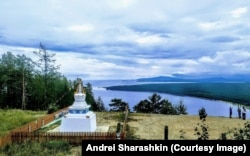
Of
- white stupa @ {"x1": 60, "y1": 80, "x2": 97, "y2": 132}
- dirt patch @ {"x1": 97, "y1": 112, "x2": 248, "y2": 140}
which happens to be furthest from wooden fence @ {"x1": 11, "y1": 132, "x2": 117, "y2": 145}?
dirt patch @ {"x1": 97, "y1": 112, "x2": 248, "y2": 140}

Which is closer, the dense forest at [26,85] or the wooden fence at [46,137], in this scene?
the wooden fence at [46,137]

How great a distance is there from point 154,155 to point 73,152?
380 inches

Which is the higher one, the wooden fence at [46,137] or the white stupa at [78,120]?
the white stupa at [78,120]

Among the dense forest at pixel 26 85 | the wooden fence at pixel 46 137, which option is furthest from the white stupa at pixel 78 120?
the dense forest at pixel 26 85

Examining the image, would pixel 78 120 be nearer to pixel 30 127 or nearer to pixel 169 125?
pixel 30 127

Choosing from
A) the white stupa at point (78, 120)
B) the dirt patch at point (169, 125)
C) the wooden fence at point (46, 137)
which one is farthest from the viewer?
the white stupa at point (78, 120)

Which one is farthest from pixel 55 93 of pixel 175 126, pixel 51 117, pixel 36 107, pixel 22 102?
pixel 175 126

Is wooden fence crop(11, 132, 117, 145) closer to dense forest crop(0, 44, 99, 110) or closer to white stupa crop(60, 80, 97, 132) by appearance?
white stupa crop(60, 80, 97, 132)

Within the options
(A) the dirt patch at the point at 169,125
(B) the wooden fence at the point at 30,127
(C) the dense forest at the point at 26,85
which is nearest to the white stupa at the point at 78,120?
(A) the dirt patch at the point at 169,125

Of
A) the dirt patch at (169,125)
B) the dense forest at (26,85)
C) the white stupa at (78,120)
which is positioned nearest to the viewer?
the dirt patch at (169,125)

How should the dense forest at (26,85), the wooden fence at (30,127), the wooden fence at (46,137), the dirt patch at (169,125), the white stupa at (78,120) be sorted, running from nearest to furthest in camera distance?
1. the wooden fence at (30,127)
2. the wooden fence at (46,137)
3. the dirt patch at (169,125)
4. the white stupa at (78,120)
5. the dense forest at (26,85)


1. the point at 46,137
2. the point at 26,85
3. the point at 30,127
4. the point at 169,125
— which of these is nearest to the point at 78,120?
the point at 30,127

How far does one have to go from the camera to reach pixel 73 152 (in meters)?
16.4

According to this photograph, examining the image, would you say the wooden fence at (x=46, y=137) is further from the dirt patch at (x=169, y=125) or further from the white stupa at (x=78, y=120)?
the dirt patch at (x=169, y=125)
